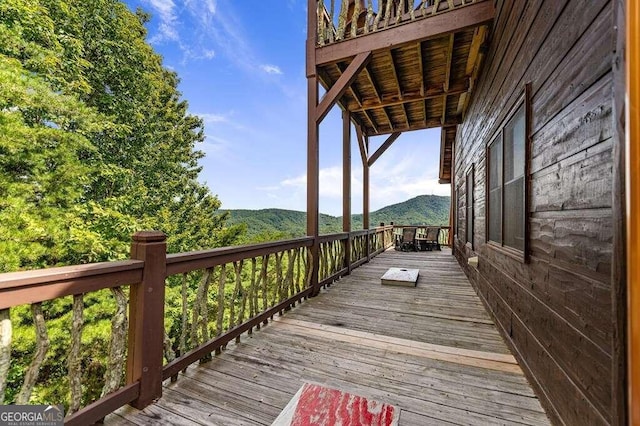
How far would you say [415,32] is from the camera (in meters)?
3.48

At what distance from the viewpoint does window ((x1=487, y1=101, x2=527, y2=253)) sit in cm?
208

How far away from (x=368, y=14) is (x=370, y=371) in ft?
14.8

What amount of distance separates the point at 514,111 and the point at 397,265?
480 centimetres

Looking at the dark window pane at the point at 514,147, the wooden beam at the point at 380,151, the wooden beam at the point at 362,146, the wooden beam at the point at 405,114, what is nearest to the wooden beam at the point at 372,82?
the wooden beam at the point at 405,114

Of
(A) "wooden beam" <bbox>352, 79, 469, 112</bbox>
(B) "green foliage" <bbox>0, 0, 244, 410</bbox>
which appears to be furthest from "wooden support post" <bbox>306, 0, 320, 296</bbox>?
(B) "green foliage" <bbox>0, 0, 244, 410</bbox>

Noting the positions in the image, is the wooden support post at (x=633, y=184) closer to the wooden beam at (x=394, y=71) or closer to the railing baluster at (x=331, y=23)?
the wooden beam at (x=394, y=71)

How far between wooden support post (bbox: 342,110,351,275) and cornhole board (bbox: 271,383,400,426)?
3762 mm

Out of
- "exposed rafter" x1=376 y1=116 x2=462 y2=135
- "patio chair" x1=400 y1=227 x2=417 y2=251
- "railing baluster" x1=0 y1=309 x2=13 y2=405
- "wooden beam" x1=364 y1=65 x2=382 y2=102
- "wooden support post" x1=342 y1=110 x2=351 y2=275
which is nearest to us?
"railing baluster" x1=0 y1=309 x2=13 y2=405

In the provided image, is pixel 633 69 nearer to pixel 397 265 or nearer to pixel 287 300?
pixel 287 300

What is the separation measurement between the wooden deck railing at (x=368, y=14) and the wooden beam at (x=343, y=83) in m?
0.39

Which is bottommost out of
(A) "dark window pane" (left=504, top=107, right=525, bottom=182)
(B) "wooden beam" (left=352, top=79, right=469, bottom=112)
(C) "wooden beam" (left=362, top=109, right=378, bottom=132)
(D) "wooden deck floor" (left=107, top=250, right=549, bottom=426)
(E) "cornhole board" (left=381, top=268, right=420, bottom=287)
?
(D) "wooden deck floor" (left=107, top=250, right=549, bottom=426)

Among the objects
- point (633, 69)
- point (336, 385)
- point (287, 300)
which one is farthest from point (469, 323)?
point (633, 69)

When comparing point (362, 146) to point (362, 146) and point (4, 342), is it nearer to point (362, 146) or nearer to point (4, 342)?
point (362, 146)

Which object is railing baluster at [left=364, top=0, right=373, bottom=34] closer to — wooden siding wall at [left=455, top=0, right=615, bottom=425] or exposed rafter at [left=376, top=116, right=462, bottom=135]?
wooden siding wall at [left=455, top=0, right=615, bottom=425]
